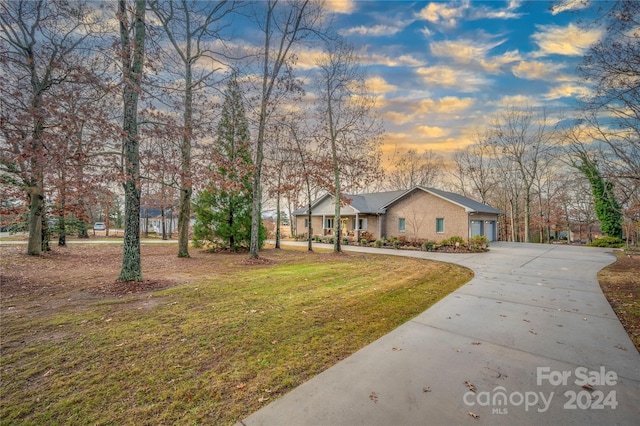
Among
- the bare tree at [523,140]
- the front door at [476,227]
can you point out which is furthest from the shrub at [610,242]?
the front door at [476,227]

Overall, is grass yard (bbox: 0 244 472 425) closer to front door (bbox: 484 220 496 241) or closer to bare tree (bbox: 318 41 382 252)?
bare tree (bbox: 318 41 382 252)

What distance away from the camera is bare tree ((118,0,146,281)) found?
259 inches

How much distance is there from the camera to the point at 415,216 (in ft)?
74.0

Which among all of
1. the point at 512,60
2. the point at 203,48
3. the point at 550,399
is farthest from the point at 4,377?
the point at 512,60

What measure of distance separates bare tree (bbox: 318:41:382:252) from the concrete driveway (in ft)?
37.5

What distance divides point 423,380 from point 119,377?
3.33 metres

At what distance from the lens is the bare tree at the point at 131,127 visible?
21.6 feet

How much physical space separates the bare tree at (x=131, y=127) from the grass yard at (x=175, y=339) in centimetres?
92

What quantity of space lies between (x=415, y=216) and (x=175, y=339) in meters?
21.3

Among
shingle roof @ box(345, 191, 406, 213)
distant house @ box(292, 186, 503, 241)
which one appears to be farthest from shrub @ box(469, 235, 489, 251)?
shingle roof @ box(345, 191, 406, 213)

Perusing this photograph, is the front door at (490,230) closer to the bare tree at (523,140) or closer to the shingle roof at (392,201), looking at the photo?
the shingle roof at (392,201)

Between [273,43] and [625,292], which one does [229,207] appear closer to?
[273,43]

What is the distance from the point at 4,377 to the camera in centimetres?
293

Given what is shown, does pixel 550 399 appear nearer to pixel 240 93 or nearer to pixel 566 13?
pixel 566 13
